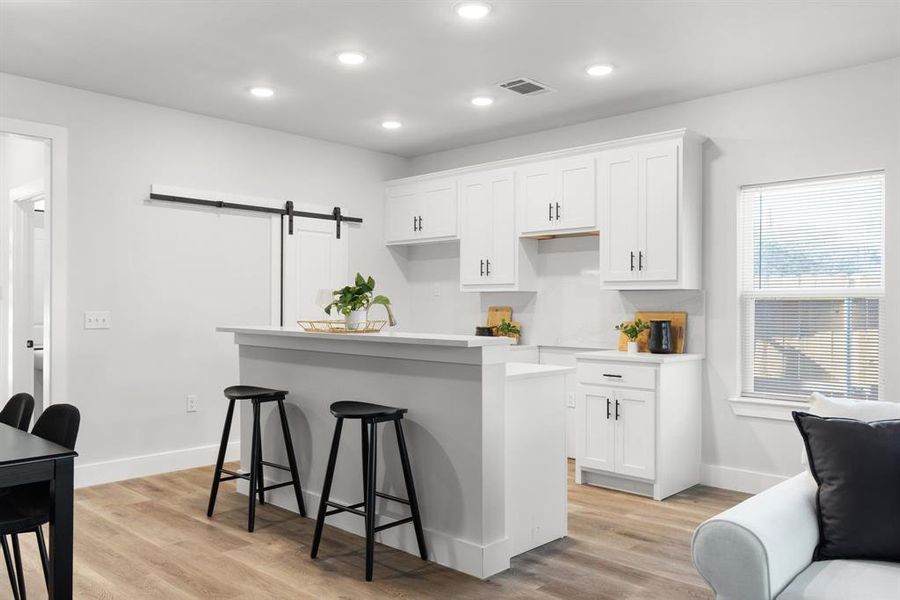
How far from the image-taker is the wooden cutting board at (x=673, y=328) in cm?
486

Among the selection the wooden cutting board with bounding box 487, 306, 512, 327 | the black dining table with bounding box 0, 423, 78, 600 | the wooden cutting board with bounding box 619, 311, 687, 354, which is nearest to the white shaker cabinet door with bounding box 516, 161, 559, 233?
the wooden cutting board with bounding box 487, 306, 512, 327

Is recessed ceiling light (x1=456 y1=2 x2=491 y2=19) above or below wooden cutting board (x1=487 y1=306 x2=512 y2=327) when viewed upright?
above

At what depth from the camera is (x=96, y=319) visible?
15.7ft

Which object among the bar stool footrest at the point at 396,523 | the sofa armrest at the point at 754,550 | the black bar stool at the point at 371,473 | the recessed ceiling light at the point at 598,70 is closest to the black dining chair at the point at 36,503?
the black bar stool at the point at 371,473

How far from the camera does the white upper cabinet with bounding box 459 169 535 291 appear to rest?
5609mm

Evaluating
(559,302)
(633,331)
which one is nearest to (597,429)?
(633,331)

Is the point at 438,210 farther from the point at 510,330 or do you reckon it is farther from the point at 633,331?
the point at 633,331

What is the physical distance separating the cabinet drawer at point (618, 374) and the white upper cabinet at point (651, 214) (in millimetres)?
597

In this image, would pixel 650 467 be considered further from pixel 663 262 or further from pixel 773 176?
pixel 773 176

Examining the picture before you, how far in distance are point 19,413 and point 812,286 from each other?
14.4 ft

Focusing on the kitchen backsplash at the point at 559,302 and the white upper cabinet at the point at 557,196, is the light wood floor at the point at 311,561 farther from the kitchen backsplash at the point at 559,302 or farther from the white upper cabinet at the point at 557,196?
the white upper cabinet at the point at 557,196

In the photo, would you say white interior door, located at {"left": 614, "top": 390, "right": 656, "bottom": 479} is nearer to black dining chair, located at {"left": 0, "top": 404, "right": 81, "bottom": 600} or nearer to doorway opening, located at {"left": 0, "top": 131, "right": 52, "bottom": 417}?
black dining chair, located at {"left": 0, "top": 404, "right": 81, "bottom": 600}

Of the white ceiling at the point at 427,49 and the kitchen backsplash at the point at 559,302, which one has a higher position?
Result: the white ceiling at the point at 427,49

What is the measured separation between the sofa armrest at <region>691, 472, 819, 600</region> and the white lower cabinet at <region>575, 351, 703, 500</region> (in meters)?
2.37
